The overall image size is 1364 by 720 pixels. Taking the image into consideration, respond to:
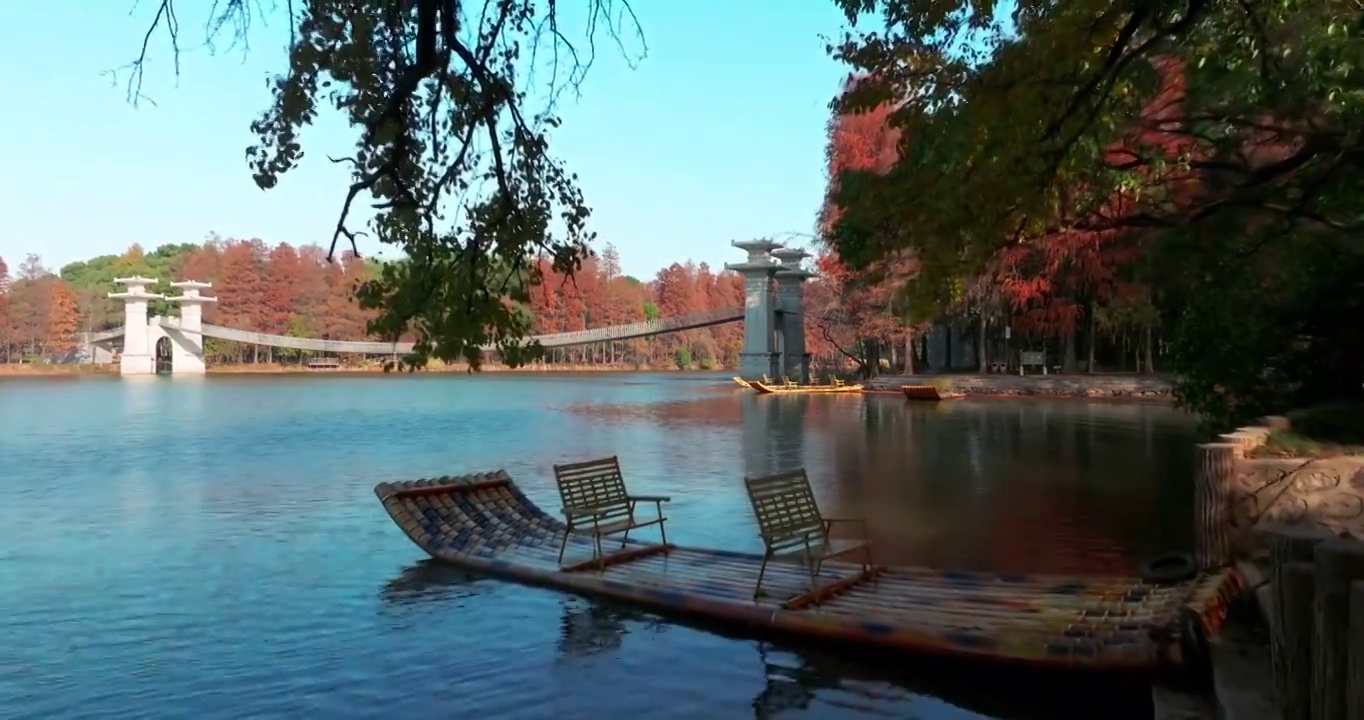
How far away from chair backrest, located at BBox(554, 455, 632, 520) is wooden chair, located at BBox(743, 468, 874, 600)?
1.67 metres

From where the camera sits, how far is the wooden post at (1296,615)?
3.09m

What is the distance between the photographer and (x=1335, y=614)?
2.78m

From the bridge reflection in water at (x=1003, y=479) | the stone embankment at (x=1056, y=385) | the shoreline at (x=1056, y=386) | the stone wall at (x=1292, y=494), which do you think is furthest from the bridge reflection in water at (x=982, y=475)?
the stone embankment at (x=1056, y=385)

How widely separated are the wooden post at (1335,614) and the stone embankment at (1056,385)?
104ft

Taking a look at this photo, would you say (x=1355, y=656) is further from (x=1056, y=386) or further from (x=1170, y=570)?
(x=1056, y=386)

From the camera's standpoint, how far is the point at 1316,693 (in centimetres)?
298

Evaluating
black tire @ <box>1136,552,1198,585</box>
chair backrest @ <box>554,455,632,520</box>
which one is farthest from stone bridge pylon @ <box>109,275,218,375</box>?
black tire @ <box>1136,552,1198,585</box>

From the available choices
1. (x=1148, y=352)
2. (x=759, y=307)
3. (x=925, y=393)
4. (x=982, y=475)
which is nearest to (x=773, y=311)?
(x=759, y=307)

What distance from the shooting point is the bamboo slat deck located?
583 cm

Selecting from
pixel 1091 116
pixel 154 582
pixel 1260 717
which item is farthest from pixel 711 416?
pixel 1260 717

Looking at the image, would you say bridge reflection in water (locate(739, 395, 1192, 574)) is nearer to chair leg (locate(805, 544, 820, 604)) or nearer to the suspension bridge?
chair leg (locate(805, 544, 820, 604))

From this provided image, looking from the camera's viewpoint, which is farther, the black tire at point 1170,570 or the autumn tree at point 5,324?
the autumn tree at point 5,324

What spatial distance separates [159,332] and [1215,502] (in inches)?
3172

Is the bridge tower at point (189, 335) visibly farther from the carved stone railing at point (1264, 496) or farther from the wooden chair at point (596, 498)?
the carved stone railing at point (1264, 496)
